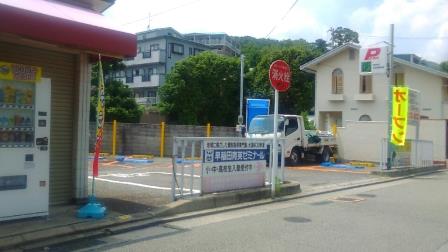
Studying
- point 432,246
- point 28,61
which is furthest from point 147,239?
point 432,246

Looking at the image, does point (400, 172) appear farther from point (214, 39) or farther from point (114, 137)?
point (214, 39)

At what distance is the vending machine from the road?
1282mm

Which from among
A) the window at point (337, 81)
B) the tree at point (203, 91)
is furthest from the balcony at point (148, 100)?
the window at point (337, 81)

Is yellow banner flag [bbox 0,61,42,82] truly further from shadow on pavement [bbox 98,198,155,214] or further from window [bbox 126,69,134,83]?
window [bbox 126,69,134,83]

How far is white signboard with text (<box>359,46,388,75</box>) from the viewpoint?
1927 centimetres

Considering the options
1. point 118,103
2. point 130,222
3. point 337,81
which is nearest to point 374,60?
point 130,222

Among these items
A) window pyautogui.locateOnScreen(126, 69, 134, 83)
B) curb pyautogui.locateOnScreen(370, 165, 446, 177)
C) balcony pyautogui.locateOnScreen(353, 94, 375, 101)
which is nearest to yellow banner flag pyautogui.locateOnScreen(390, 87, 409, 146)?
curb pyautogui.locateOnScreen(370, 165, 446, 177)

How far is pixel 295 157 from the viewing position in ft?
69.5

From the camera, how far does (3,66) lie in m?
7.38

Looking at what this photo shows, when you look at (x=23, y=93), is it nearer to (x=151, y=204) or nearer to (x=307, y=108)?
(x=151, y=204)

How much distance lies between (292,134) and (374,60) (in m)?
4.58

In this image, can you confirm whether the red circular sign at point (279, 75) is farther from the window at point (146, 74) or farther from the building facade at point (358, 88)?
the window at point (146, 74)

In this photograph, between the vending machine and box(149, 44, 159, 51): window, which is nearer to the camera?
the vending machine

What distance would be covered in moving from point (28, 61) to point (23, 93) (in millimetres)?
850
